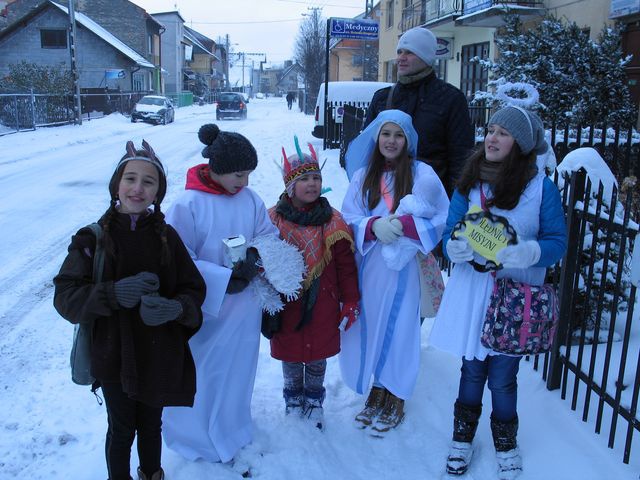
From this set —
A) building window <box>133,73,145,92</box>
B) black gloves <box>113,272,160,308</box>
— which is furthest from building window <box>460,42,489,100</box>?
building window <box>133,73,145,92</box>

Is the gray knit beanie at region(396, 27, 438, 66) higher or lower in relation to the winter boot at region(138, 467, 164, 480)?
higher

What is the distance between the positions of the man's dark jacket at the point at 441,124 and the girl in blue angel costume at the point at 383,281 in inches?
15.9

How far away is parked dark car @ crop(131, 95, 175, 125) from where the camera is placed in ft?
92.1

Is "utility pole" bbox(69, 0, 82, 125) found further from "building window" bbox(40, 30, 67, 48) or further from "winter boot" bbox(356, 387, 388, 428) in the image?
Answer: "winter boot" bbox(356, 387, 388, 428)

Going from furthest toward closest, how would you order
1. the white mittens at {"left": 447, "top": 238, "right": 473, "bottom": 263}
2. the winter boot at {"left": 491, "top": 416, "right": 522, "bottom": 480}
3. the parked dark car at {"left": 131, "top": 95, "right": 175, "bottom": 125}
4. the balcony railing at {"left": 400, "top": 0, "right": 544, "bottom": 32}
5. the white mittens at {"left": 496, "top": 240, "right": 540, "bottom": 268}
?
1. the parked dark car at {"left": 131, "top": 95, "right": 175, "bottom": 125}
2. the balcony railing at {"left": 400, "top": 0, "right": 544, "bottom": 32}
3. the winter boot at {"left": 491, "top": 416, "right": 522, "bottom": 480}
4. the white mittens at {"left": 447, "top": 238, "right": 473, "bottom": 263}
5. the white mittens at {"left": 496, "top": 240, "right": 540, "bottom": 268}

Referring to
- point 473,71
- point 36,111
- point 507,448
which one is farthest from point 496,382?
point 36,111

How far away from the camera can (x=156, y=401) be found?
2459mm

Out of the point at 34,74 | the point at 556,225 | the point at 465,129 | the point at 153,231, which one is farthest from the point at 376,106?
the point at 34,74

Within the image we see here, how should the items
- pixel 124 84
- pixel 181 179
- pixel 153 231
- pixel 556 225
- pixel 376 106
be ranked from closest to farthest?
pixel 153 231 → pixel 556 225 → pixel 376 106 → pixel 181 179 → pixel 124 84

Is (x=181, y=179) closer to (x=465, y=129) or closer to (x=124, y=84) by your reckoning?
(x=465, y=129)

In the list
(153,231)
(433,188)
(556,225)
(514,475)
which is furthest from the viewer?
(433,188)

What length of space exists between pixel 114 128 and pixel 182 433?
23970 mm

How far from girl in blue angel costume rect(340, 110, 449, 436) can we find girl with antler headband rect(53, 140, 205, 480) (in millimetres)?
1053

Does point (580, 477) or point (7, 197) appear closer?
point (580, 477)
